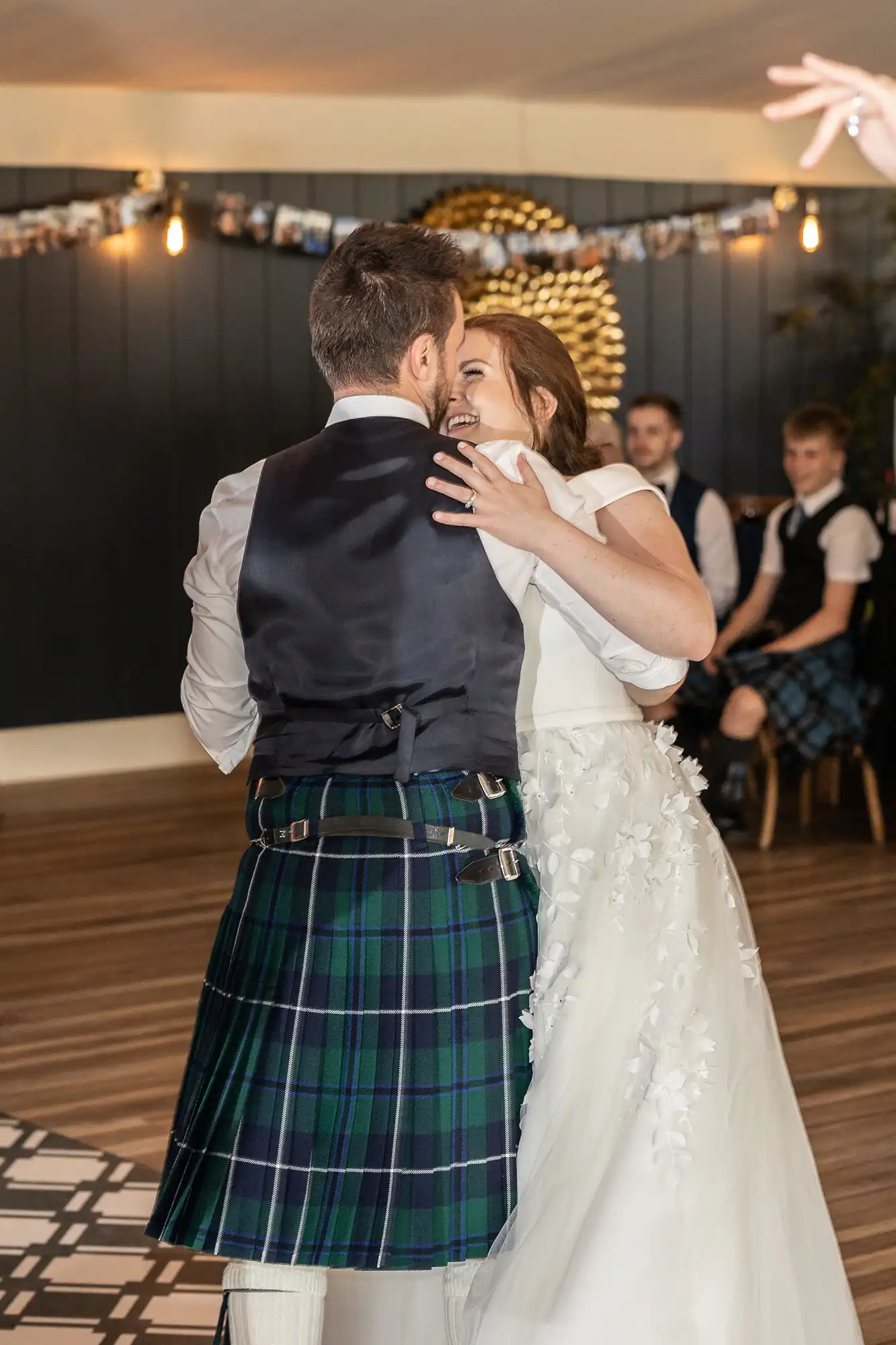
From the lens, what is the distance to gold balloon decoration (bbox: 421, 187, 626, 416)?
8.11m

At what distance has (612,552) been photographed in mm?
1868

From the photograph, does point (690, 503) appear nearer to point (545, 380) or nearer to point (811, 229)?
point (811, 229)

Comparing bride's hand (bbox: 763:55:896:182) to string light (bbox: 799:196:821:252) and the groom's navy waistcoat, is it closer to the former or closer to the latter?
the groom's navy waistcoat

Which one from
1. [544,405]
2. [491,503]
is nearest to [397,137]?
[544,405]

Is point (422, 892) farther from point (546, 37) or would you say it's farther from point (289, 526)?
point (546, 37)

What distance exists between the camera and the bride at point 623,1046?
1921 mm

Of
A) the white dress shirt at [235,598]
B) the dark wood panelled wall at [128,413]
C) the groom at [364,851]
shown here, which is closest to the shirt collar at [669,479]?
the dark wood panelled wall at [128,413]

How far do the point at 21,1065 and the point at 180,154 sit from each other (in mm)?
5041

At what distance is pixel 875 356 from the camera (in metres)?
9.08

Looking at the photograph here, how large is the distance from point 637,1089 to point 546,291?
267 inches

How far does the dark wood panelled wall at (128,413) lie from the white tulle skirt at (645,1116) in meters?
5.64

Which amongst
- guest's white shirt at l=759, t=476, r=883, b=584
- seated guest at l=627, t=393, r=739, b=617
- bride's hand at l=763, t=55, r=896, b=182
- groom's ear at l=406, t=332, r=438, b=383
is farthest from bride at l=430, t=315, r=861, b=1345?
seated guest at l=627, t=393, r=739, b=617

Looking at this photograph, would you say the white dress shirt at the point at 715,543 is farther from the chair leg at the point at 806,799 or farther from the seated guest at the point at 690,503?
the chair leg at the point at 806,799

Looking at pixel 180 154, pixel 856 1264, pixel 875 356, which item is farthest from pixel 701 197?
pixel 856 1264
